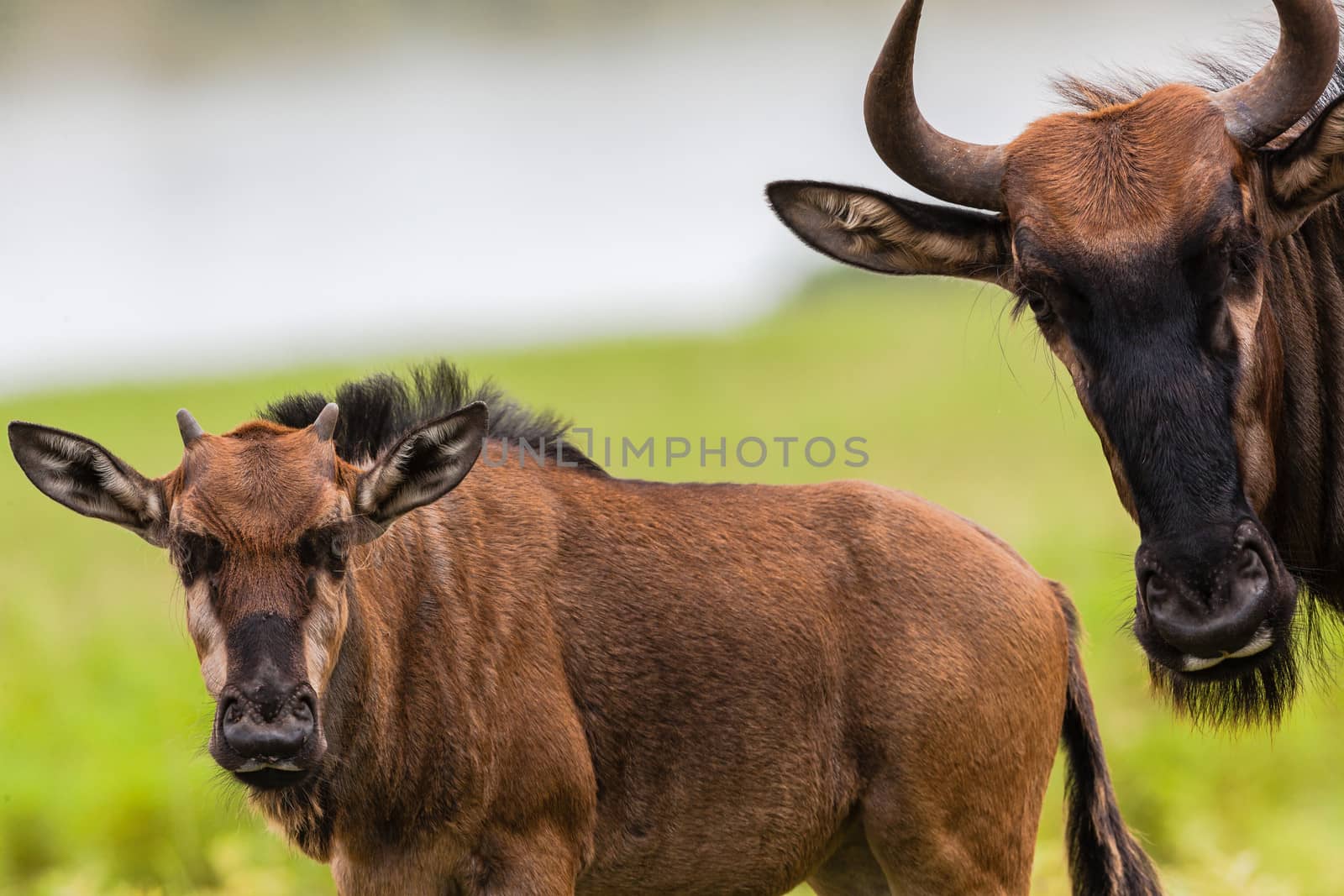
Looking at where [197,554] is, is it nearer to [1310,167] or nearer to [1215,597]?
[1215,597]

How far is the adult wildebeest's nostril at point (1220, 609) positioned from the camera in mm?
5352

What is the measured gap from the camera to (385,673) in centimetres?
638

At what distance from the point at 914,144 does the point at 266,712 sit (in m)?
3.47

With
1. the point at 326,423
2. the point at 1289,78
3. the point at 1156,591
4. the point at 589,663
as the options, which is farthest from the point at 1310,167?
the point at 326,423

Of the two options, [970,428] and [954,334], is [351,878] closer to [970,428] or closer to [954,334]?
[970,428]

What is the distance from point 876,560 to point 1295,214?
2.46 metres

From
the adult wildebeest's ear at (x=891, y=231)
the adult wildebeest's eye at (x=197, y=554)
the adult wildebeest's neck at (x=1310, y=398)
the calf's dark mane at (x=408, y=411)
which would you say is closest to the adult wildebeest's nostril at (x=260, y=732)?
the adult wildebeest's eye at (x=197, y=554)

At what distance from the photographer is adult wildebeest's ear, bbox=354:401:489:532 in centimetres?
623

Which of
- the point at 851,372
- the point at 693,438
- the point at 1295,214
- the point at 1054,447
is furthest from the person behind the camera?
the point at 851,372

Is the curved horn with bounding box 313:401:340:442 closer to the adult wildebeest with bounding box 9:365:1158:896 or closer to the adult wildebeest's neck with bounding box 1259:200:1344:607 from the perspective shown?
the adult wildebeest with bounding box 9:365:1158:896

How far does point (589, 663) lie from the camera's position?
6.90 meters

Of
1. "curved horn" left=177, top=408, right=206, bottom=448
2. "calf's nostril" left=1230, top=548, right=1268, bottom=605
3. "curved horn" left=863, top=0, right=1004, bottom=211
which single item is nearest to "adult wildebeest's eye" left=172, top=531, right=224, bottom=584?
"curved horn" left=177, top=408, right=206, bottom=448

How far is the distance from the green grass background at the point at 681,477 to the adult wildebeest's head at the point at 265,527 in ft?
3.43

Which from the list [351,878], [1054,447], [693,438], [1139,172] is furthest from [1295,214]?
[1054,447]
